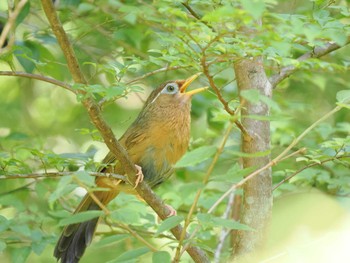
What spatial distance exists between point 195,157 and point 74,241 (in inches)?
92.9

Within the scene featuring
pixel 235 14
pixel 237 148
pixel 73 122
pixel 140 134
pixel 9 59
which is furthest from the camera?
pixel 73 122

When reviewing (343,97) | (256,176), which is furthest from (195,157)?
(256,176)

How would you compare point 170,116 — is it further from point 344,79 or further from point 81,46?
point 344,79

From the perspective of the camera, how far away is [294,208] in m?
3.06

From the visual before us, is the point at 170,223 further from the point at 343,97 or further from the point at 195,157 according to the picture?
the point at 343,97

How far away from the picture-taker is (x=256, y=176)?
3.91 meters

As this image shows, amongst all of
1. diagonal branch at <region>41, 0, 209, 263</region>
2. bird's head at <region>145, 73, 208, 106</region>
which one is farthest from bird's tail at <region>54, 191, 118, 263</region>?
diagonal branch at <region>41, 0, 209, 263</region>

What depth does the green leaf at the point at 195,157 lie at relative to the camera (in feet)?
8.33

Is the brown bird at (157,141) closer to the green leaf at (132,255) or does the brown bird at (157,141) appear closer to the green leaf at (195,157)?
the green leaf at (132,255)

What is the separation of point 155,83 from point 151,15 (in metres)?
3.00

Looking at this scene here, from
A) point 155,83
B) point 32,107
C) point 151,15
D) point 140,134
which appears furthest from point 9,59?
point 32,107

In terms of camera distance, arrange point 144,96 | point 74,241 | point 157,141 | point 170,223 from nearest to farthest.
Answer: point 170,223, point 74,241, point 157,141, point 144,96

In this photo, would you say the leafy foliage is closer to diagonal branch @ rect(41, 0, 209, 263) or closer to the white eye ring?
diagonal branch @ rect(41, 0, 209, 263)

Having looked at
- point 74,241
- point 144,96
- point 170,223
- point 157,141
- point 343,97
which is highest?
point 343,97
